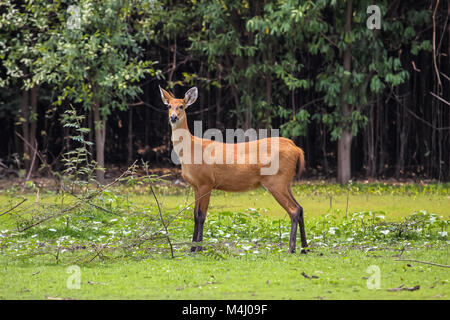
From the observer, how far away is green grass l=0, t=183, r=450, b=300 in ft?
20.9

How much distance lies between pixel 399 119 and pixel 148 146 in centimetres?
776

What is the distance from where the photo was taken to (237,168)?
899 centimetres

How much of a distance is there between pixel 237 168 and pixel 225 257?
135 cm

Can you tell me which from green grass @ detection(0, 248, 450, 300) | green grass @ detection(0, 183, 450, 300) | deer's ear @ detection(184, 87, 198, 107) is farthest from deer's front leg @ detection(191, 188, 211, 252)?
deer's ear @ detection(184, 87, 198, 107)

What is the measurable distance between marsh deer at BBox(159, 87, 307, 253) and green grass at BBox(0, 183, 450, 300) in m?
0.47

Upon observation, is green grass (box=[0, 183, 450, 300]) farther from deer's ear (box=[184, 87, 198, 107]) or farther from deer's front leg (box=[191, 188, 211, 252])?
deer's ear (box=[184, 87, 198, 107])

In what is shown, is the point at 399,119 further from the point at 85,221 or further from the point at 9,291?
the point at 9,291

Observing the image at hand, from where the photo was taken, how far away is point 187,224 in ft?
35.8

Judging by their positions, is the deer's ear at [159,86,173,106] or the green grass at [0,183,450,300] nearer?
the green grass at [0,183,450,300]

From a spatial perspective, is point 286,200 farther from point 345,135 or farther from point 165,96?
point 345,135

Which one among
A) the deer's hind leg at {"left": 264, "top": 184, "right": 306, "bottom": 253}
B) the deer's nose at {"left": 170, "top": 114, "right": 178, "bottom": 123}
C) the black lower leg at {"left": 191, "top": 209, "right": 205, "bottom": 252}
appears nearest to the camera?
the deer's hind leg at {"left": 264, "top": 184, "right": 306, "bottom": 253}

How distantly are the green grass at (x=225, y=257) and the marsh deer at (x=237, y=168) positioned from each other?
0.47 meters

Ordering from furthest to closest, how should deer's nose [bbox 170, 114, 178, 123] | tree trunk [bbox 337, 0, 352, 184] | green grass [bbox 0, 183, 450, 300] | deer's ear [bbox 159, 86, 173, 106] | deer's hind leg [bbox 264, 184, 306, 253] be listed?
tree trunk [bbox 337, 0, 352, 184], deer's ear [bbox 159, 86, 173, 106], deer's nose [bbox 170, 114, 178, 123], deer's hind leg [bbox 264, 184, 306, 253], green grass [bbox 0, 183, 450, 300]
